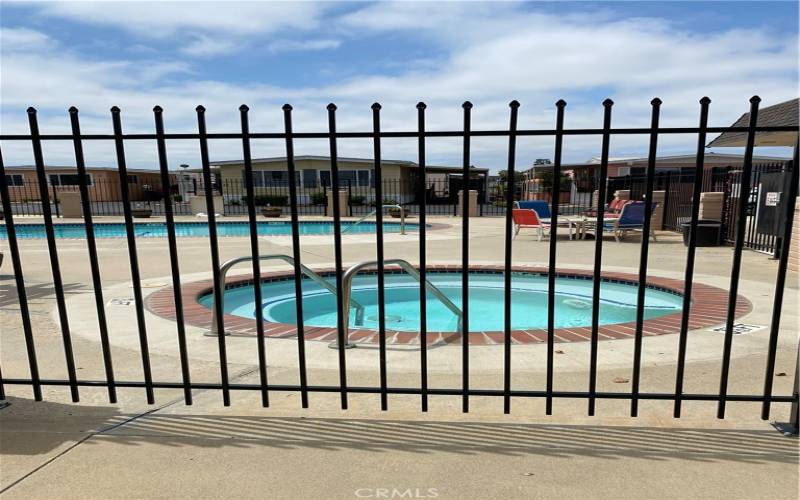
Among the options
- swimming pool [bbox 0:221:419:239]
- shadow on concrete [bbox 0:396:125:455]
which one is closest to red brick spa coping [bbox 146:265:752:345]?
shadow on concrete [bbox 0:396:125:455]

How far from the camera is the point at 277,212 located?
2519 cm

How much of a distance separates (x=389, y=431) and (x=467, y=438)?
0.46 m

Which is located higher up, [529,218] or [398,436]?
[529,218]

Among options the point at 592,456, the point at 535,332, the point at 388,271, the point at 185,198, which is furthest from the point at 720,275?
the point at 185,198

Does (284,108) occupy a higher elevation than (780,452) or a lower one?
higher

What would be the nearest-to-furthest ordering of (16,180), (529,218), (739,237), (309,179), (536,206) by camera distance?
(739,237), (529,218), (536,206), (309,179), (16,180)

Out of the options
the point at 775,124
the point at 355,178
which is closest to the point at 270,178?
the point at 355,178

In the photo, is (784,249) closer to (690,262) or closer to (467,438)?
(690,262)

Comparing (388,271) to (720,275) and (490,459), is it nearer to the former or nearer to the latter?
(720,275)

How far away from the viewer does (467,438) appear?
2625 mm

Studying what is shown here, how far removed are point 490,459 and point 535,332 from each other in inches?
87.9
